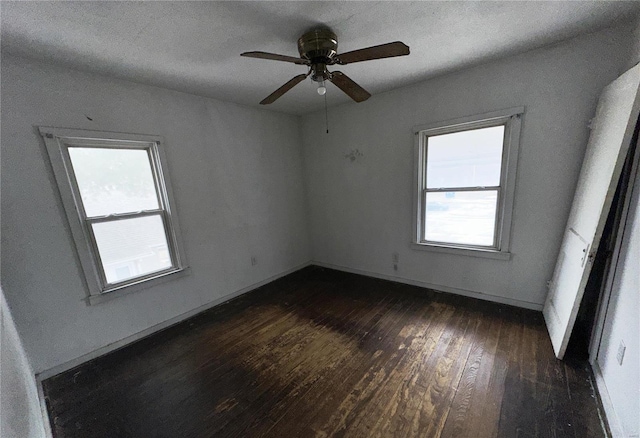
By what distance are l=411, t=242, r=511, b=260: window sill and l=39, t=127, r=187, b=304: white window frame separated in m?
2.89

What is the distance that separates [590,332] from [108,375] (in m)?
3.88

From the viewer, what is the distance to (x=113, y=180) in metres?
2.24

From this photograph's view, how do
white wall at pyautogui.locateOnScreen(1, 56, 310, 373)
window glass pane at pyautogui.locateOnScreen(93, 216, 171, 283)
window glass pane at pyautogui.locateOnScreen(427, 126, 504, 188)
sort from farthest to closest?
window glass pane at pyautogui.locateOnScreen(427, 126, 504, 188) < window glass pane at pyautogui.locateOnScreen(93, 216, 171, 283) < white wall at pyautogui.locateOnScreen(1, 56, 310, 373)

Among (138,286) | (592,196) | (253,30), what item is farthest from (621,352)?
(138,286)

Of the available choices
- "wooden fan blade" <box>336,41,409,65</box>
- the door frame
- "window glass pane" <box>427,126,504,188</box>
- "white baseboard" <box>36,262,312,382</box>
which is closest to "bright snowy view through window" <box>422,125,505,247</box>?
"window glass pane" <box>427,126,504,188</box>

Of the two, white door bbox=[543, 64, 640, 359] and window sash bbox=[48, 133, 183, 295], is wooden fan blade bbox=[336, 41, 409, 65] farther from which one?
window sash bbox=[48, 133, 183, 295]

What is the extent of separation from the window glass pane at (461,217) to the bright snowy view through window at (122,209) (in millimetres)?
3127

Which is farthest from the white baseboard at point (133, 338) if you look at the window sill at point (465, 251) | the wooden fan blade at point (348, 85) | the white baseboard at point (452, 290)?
the wooden fan blade at point (348, 85)

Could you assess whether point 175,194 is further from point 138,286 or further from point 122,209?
point 138,286

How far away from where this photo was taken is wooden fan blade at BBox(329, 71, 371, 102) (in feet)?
5.44

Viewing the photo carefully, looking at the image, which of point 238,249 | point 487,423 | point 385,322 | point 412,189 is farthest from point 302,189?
point 487,423

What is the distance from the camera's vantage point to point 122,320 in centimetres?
229

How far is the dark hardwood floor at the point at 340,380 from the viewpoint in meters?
1.45

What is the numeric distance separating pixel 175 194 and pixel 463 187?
320 cm
